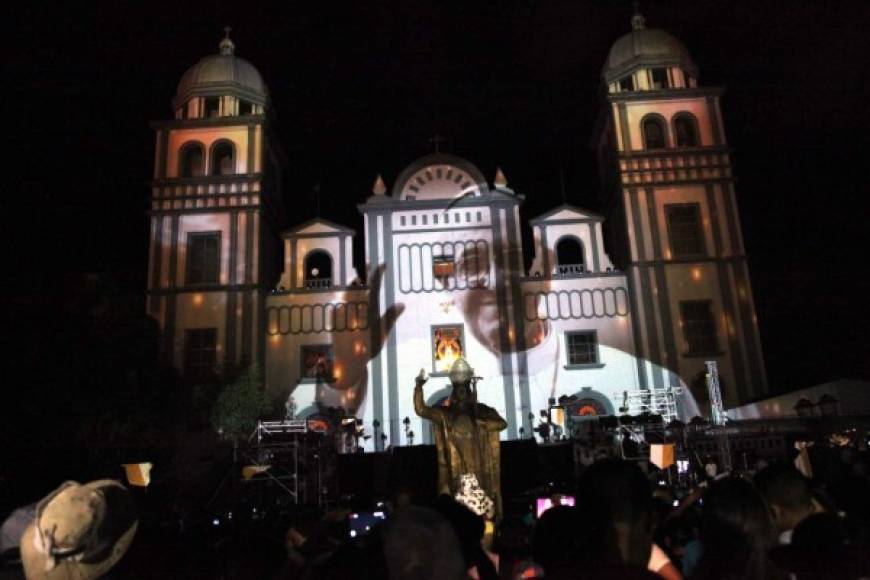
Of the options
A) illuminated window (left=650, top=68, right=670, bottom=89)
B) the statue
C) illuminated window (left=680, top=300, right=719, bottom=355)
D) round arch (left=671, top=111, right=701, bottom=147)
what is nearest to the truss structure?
illuminated window (left=680, top=300, right=719, bottom=355)

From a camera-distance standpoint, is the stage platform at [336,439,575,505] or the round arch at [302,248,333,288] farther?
Answer: the round arch at [302,248,333,288]

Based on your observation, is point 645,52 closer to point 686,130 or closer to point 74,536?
point 686,130

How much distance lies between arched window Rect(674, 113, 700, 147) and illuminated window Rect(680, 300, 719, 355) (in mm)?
6774

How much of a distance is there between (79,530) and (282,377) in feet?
79.8

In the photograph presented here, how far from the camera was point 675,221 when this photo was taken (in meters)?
26.8

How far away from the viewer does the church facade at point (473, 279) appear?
82.6 feet

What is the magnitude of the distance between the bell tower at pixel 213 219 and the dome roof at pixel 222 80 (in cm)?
4

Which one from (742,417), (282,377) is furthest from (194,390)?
(742,417)

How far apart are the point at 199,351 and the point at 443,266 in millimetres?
9743

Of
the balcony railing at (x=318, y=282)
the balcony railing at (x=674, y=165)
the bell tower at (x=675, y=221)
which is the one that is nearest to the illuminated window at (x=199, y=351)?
the balcony railing at (x=318, y=282)

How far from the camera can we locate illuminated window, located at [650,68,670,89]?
29047 millimetres

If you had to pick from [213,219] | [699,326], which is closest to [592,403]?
[699,326]

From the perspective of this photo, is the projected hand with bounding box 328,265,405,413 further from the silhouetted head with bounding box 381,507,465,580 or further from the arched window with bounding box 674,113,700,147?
the silhouetted head with bounding box 381,507,465,580

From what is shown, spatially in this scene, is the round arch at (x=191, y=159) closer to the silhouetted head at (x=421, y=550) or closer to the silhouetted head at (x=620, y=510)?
the silhouetted head at (x=620, y=510)
